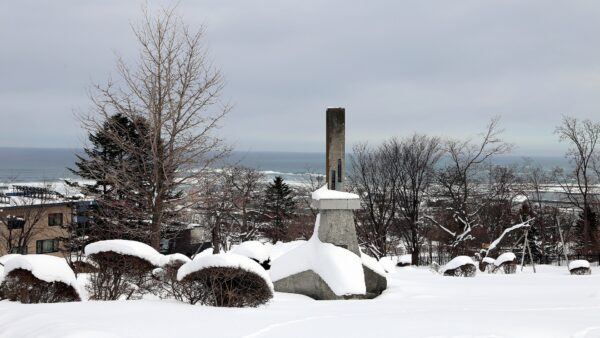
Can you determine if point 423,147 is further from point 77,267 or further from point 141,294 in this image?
point 141,294

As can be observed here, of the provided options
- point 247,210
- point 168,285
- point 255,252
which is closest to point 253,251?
point 255,252

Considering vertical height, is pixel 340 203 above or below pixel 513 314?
above

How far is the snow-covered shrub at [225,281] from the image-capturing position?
7012 millimetres

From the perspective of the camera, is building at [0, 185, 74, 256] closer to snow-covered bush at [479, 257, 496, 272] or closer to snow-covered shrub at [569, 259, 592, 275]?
snow-covered bush at [479, 257, 496, 272]

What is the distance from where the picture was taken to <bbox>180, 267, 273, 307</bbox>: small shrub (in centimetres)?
710

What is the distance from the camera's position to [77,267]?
13828 millimetres

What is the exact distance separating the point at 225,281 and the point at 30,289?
3.17 meters

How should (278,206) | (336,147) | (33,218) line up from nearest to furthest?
(336,147) < (33,218) < (278,206)

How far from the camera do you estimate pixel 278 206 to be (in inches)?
1626

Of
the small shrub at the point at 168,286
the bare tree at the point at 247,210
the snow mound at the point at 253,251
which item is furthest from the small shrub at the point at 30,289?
the bare tree at the point at 247,210

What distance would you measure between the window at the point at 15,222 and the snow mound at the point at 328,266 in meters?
27.7

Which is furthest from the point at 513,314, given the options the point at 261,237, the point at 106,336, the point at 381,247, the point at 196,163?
the point at 261,237

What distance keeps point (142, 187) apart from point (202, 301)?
6.50 meters

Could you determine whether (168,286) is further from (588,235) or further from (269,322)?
(588,235)
